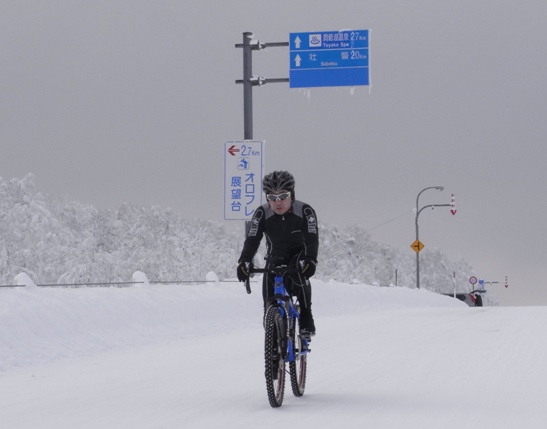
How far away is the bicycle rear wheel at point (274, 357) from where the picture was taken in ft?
26.4

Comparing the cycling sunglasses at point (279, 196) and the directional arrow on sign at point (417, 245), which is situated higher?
the directional arrow on sign at point (417, 245)

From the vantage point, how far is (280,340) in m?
8.35

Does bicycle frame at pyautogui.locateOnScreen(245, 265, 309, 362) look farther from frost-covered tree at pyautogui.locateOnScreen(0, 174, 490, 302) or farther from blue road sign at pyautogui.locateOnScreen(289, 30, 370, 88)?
frost-covered tree at pyautogui.locateOnScreen(0, 174, 490, 302)

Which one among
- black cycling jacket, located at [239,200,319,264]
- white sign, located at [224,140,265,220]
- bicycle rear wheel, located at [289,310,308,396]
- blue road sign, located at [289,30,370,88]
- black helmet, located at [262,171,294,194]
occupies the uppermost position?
blue road sign, located at [289,30,370,88]

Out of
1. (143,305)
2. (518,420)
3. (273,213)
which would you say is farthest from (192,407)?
(143,305)

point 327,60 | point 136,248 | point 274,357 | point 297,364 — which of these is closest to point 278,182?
point 274,357

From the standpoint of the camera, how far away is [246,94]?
25.5 m

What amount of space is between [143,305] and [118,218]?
82.1 metres

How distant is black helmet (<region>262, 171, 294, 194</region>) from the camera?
8477 millimetres

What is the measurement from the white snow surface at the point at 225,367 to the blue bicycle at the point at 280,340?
197mm

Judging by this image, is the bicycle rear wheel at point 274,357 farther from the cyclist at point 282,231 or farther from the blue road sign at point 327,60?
the blue road sign at point 327,60

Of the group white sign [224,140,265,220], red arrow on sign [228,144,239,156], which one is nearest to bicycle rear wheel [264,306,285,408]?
white sign [224,140,265,220]

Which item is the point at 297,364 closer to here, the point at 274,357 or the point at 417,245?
the point at 274,357

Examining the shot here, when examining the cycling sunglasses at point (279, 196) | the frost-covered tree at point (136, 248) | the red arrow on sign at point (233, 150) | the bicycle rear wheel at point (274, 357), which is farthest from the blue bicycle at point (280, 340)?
the frost-covered tree at point (136, 248)
